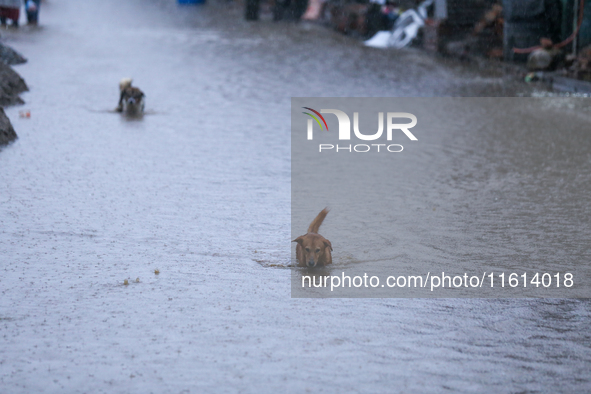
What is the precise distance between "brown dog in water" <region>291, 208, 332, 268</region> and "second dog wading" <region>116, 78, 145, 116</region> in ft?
24.3

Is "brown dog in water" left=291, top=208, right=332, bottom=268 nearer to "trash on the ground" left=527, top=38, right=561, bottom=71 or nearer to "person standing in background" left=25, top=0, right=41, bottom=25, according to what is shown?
"trash on the ground" left=527, top=38, right=561, bottom=71

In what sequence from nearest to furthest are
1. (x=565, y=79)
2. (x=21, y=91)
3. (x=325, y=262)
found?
1. (x=325, y=262)
2. (x=21, y=91)
3. (x=565, y=79)

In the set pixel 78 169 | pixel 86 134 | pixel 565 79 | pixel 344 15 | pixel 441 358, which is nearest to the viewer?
pixel 441 358

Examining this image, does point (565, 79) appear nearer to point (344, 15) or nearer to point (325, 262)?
point (325, 262)

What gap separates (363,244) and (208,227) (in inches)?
56.5

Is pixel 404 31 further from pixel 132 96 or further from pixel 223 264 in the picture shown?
pixel 223 264

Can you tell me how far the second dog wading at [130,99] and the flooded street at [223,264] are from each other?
327 mm

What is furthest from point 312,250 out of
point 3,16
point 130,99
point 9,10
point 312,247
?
point 3,16

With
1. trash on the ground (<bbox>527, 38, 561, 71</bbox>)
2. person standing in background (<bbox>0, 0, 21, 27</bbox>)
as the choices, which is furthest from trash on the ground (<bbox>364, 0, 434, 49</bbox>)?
person standing in background (<bbox>0, 0, 21, 27</bbox>)

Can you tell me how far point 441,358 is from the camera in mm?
4273

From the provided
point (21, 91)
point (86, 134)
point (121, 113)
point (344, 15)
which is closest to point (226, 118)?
point (121, 113)

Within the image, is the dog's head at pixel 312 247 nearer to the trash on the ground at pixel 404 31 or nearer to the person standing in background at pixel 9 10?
the trash on the ground at pixel 404 31

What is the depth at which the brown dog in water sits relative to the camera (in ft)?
18.7

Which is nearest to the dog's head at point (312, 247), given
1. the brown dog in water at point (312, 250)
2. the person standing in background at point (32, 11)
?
the brown dog in water at point (312, 250)
